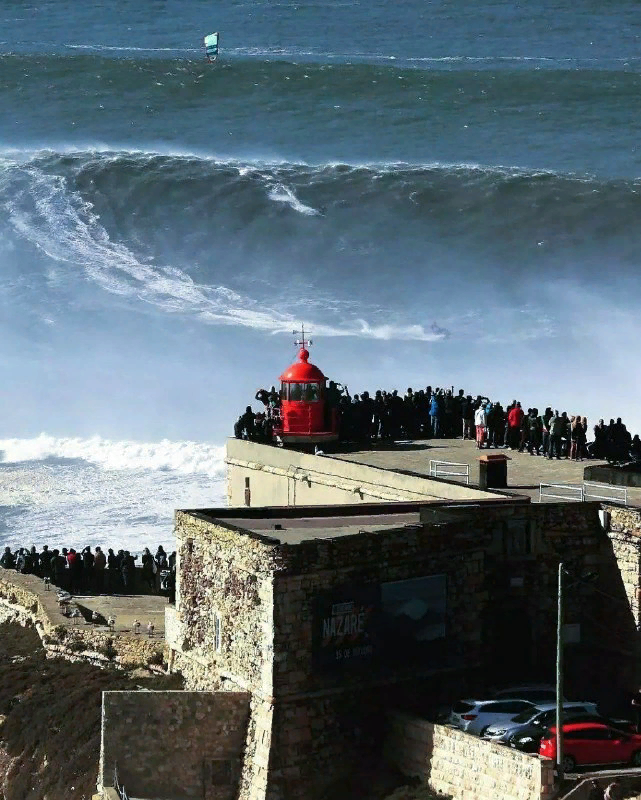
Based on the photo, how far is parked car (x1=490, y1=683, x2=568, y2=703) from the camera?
3659cm

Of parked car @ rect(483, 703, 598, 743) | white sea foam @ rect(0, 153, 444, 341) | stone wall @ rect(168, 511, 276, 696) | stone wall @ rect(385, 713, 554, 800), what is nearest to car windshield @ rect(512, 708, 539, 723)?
parked car @ rect(483, 703, 598, 743)

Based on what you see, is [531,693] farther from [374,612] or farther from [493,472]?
[493,472]

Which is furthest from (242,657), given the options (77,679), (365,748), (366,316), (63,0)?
(63,0)

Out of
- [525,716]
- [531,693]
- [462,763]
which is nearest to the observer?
[462,763]

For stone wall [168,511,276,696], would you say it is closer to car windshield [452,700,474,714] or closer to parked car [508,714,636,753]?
car windshield [452,700,474,714]

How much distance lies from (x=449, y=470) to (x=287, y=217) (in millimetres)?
55001

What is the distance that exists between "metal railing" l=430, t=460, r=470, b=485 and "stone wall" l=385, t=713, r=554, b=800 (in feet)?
31.4

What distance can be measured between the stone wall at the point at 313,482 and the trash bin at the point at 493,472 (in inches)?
19.4

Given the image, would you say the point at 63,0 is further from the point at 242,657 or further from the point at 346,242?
the point at 242,657

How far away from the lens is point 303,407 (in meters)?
50.3

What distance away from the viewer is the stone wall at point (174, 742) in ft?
119

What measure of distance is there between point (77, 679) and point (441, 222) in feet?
197

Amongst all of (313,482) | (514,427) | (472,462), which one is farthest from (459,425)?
(313,482)

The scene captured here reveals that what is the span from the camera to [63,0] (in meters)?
138
